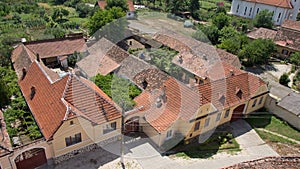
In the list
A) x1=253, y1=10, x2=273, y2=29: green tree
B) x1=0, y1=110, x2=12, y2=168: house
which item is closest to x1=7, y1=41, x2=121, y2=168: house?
x1=0, y1=110, x2=12, y2=168: house

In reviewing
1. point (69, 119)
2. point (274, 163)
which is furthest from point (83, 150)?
point (274, 163)

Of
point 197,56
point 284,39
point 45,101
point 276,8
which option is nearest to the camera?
point 45,101

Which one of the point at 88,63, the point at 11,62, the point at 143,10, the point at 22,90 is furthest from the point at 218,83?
the point at 143,10

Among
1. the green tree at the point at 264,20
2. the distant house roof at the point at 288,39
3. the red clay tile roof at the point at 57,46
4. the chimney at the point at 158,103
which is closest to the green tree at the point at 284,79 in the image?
the distant house roof at the point at 288,39

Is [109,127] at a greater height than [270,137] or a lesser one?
greater

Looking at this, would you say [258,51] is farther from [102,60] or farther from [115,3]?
[115,3]

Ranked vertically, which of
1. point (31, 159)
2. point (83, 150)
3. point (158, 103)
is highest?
point (158, 103)
